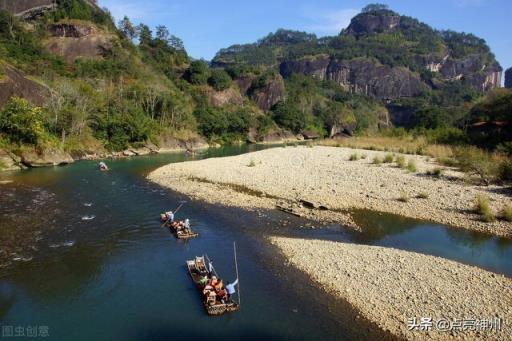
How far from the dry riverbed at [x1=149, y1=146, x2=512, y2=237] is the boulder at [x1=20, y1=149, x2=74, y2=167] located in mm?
15712

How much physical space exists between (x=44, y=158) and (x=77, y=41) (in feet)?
204

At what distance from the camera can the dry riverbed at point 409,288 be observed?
13945 mm

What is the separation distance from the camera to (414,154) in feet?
189

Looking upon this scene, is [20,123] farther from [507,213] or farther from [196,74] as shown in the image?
[196,74]

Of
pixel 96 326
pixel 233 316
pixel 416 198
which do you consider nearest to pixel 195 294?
pixel 233 316

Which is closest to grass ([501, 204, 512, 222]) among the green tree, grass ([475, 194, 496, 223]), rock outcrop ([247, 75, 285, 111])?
grass ([475, 194, 496, 223])

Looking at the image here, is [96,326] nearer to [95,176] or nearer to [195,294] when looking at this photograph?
[195,294]

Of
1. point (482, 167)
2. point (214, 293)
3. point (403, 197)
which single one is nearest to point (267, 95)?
point (482, 167)

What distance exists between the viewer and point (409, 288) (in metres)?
16.4

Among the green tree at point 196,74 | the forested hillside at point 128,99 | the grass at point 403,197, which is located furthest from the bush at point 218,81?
the grass at point 403,197

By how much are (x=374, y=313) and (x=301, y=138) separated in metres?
122

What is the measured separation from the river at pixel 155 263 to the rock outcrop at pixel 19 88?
2818 cm

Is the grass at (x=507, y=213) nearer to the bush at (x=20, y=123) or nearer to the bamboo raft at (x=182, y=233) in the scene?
the bamboo raft at (x=182, y=233)

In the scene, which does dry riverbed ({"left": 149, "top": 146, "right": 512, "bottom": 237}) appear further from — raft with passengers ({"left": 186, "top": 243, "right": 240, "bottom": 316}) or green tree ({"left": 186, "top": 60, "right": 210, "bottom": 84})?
green tree ({"left": 186, "top": 60, "right": 210, "bottom": 84})
